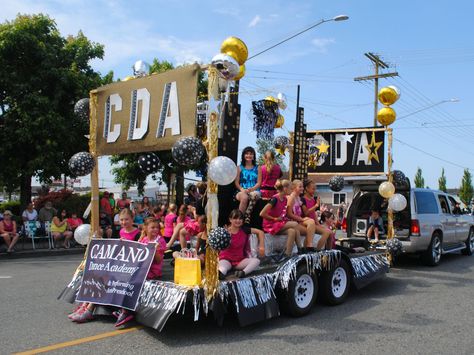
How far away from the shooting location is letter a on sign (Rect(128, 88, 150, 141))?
5.81 m

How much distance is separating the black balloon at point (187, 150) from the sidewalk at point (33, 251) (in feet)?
30.8

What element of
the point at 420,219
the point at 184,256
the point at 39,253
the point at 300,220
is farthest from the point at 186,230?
the point at 39,253

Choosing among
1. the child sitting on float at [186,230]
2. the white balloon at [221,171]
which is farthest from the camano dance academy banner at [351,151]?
the white balloon at [221,171]

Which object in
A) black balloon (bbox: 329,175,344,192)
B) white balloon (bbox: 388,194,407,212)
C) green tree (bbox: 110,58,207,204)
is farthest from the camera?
green tree (bbox: 110,58,207,204)

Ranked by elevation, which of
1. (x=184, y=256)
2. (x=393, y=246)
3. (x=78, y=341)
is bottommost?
(x=78, y=341)

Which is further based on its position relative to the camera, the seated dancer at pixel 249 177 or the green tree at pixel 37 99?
the green tree at pixel 37 99

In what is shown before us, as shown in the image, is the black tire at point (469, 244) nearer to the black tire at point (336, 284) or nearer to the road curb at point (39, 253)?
the black tire at point (336, 284)

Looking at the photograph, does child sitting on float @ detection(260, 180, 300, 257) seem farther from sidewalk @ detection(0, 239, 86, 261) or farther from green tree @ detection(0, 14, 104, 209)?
green tree @ detection(0, 14, 104, 209)

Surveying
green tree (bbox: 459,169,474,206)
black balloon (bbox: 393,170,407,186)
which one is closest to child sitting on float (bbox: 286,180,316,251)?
black balloon (bbox: 393,170,407,186)

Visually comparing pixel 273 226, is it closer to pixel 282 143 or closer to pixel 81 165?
pixel 282 143

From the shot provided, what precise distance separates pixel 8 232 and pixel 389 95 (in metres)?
10.6

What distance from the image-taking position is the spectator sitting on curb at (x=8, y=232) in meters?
12.4

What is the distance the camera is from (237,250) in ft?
19.1

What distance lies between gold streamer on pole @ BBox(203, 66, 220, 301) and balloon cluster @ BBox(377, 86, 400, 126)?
18.6ft
